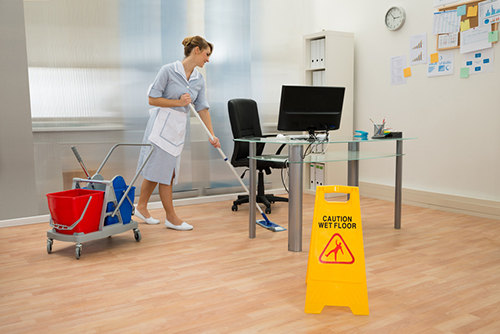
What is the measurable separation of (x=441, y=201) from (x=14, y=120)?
12.3ft

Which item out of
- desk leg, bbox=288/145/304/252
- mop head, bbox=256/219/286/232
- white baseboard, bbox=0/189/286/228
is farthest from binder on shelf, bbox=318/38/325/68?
desk leg, bbox=288/145/304/252

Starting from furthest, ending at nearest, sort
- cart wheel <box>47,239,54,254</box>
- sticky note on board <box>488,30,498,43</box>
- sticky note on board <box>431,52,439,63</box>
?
sticky note on board <box>431,52,439,63</box>
sticky note on board <box>488,30,498,43</box>
cart wheel <box>47,239,54,254</box>

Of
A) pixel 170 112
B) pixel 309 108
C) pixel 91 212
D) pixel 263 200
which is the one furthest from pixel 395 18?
pixel 91 212

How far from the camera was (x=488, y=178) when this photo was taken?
3701 millimetres

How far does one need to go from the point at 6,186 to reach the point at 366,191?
3.46 meters

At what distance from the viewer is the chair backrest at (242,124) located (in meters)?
3.87

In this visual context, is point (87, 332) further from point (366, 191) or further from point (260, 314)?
point (366, 191)

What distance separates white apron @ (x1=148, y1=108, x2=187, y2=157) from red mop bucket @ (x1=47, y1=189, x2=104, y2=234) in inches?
26.4

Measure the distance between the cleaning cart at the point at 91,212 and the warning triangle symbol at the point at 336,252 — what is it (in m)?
1.41

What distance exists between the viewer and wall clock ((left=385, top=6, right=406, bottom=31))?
169 inches

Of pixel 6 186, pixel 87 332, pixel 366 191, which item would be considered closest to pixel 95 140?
pixel 6 186

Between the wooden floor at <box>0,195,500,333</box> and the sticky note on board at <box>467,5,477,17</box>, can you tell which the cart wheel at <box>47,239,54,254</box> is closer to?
the wooden floor at <box>0,195,500,333</box>

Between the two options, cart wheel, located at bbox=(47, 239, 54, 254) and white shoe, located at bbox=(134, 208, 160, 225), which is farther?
white shoe, located at bbox=(134, 208, 160, 225)

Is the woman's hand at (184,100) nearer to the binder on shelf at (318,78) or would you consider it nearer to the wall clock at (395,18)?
the binder on shelf at (318,78)
